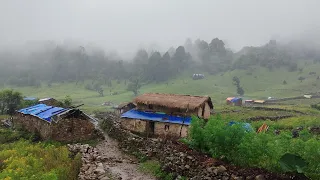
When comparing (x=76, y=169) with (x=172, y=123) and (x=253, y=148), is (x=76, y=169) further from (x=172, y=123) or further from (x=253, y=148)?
(x=172, y=123)

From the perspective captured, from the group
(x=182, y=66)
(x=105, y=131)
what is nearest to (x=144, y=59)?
(x=182, y=66)

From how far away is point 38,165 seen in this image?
51.6 feet

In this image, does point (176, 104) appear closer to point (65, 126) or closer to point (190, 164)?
point (65, 126)

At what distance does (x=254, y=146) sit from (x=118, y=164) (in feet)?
32.7

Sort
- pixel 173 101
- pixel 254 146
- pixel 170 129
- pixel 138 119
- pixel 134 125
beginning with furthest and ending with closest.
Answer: pixel 173 101 → pixel 134 125 → pixel 138 119 → pixel 170 129 → pixel 254 146

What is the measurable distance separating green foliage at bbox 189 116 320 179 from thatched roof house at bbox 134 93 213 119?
582 inches

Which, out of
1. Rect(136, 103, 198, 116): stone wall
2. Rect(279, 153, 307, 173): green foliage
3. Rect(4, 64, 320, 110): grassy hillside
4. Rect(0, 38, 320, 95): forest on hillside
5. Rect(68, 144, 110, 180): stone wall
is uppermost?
Rect(0, 38, 320, 95): forest on hillside

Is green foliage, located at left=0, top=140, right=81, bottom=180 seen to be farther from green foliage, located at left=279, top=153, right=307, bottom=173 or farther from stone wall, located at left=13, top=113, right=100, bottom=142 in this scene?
green foliage, located at left=279, top=153, right=307, bottom=173

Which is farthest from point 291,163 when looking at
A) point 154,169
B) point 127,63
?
point 127,63

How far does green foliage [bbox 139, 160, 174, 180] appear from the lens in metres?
17.0

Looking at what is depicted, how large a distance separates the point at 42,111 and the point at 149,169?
52.0ft

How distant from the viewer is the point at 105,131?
107 ft

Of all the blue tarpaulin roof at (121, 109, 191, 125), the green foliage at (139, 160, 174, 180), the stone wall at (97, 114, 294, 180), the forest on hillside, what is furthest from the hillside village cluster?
the forest on hillside

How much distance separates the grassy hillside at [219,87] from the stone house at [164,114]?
6069cm
